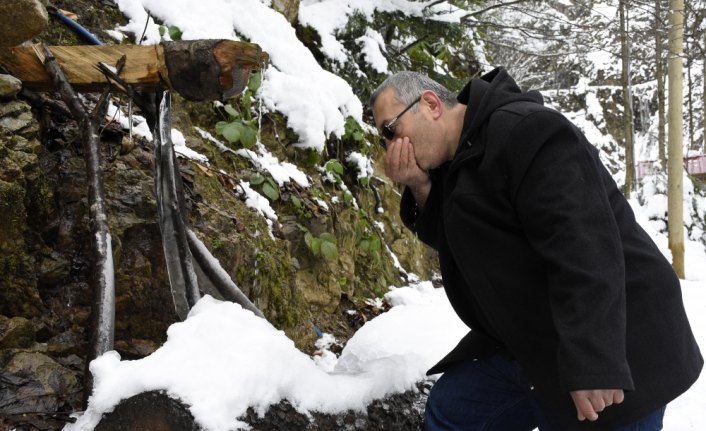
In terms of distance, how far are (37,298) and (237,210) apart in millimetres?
1534

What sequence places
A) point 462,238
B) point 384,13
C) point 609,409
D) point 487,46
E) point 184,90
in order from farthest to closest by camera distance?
point 487,46 → point 384,13 → point 184,90 → point 462,238 → point 609,409

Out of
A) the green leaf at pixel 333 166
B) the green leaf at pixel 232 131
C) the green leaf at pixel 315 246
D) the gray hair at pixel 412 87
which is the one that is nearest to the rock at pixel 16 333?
the gray hair at pixel 412 87

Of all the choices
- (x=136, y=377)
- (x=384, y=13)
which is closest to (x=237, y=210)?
(x=136, y=377)

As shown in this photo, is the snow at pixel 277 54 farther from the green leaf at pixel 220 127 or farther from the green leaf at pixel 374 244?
the green leaf at pixel 374 244

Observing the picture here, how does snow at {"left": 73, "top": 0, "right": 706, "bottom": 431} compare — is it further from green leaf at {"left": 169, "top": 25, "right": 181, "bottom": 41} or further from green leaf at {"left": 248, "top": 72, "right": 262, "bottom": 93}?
green leaf at {"left": 248, "top": 72, "right": 262, "bottom": 93}

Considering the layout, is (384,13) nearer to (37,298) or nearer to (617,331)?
(37,298)

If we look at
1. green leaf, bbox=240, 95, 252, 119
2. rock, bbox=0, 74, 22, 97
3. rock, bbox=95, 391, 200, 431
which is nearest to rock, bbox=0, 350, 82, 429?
rock, bbox=95, 391, 200, 431

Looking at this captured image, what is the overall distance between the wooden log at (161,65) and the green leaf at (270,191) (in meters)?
1.58

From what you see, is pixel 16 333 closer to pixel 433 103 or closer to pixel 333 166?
pixel 433 103

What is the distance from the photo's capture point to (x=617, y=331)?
4.49 ft

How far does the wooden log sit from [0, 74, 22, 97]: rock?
88mm

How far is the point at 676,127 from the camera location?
882 cm

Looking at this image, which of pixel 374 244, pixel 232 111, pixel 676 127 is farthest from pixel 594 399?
pixel 676 127

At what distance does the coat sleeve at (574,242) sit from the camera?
135cm
